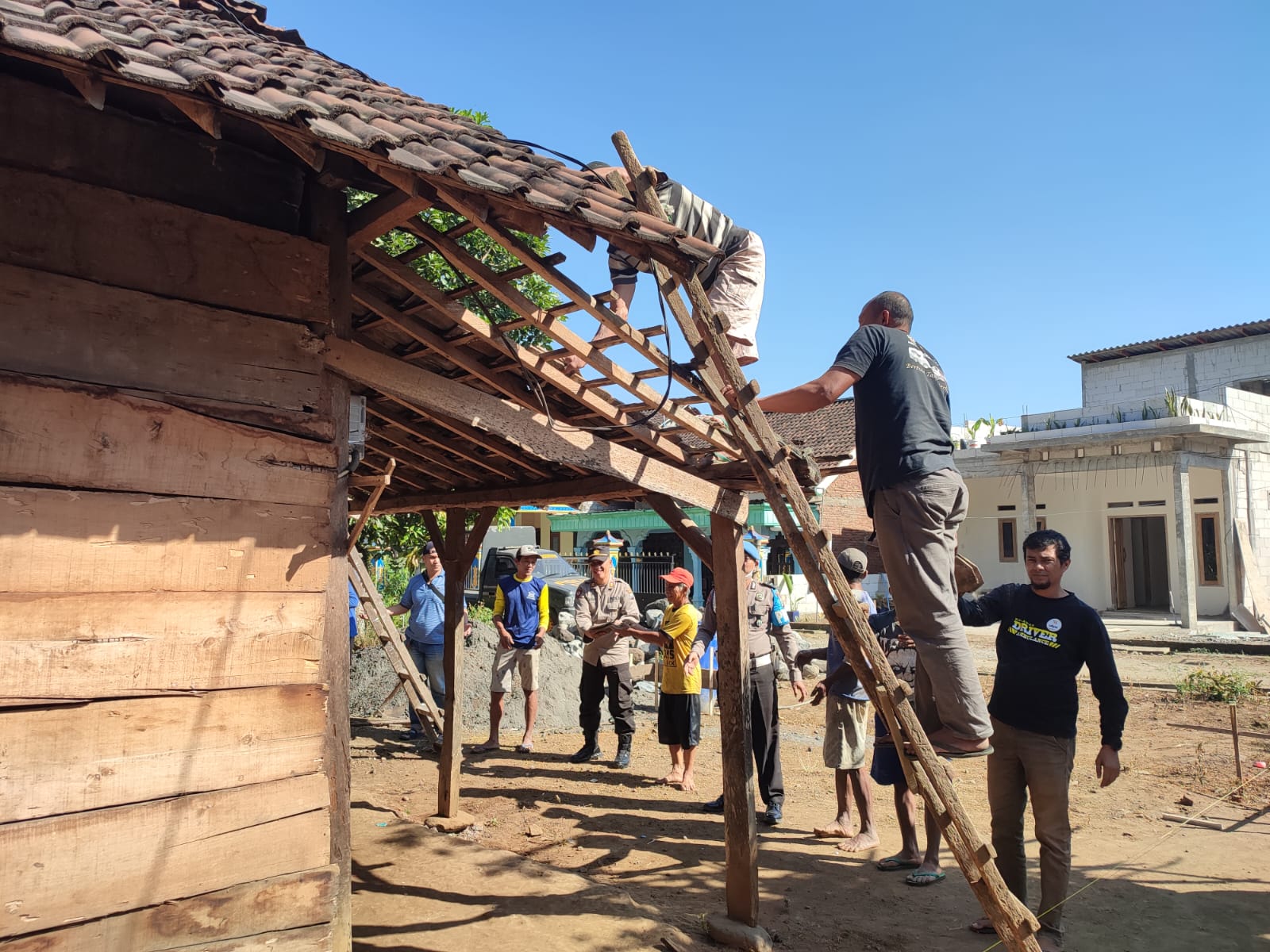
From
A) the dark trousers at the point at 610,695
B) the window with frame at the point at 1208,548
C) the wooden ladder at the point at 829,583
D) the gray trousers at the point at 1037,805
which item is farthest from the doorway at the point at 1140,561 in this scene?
the wooden ladder at the point at 829,583

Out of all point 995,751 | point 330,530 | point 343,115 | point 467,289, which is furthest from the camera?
point 995,751

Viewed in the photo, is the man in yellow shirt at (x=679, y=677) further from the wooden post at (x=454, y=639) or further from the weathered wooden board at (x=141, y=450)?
the weathered wooden board at (x=141, y=450)

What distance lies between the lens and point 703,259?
3.28 metres

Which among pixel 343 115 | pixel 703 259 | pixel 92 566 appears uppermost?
pixel 343 115

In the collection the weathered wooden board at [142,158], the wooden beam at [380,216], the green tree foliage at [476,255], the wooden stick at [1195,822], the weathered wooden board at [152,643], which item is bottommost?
the wooden stick at [1195,822]

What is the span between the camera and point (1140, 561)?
23469 millimetres

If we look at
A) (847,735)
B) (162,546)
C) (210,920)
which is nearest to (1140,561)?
(847,735)

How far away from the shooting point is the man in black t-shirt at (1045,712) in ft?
14.4

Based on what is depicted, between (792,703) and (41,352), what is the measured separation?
437 inches

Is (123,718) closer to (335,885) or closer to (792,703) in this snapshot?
(335,885)

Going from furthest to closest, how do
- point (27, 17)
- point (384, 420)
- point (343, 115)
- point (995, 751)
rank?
point (384, 420) < point (995, 751) < point (343, 115) < point (27, 17)

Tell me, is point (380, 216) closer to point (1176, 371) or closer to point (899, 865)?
point (899, 865)

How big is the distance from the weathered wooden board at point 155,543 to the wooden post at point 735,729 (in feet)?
7.42

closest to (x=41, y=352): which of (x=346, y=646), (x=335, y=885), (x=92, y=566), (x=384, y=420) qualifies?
(x=92, y=566)
